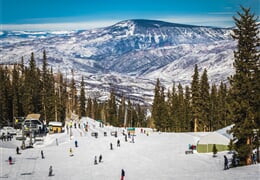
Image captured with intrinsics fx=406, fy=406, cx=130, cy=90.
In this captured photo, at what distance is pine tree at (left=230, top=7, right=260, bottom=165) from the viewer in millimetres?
41562

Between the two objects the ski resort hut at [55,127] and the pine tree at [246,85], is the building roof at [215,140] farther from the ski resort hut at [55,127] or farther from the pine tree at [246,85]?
the ski resort hut at [55,127]

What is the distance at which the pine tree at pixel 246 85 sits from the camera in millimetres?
41562

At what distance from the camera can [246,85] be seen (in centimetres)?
4153

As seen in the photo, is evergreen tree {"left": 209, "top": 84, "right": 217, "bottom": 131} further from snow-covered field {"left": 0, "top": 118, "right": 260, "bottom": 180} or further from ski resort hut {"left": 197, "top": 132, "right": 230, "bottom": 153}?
ski resort hut {"left": 197, "top": 132, "right": 230, "bottom": 153}

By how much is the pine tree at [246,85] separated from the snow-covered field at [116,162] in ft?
10.6

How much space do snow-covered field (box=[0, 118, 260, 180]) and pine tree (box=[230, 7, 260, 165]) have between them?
3.23m

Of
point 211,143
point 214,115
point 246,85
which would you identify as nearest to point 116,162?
point 211,143

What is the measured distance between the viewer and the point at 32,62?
115 m

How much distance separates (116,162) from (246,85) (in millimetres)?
23249

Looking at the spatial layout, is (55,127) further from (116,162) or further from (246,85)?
(246,85)

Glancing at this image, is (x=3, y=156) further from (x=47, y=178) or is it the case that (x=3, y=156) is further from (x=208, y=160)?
(x=208, y=160)

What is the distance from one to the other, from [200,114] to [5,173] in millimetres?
60223

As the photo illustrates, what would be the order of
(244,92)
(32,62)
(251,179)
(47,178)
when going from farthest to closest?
(32,62), (47,178), (244,92), (251,179)

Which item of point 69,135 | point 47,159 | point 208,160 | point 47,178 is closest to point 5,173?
point 47,178
